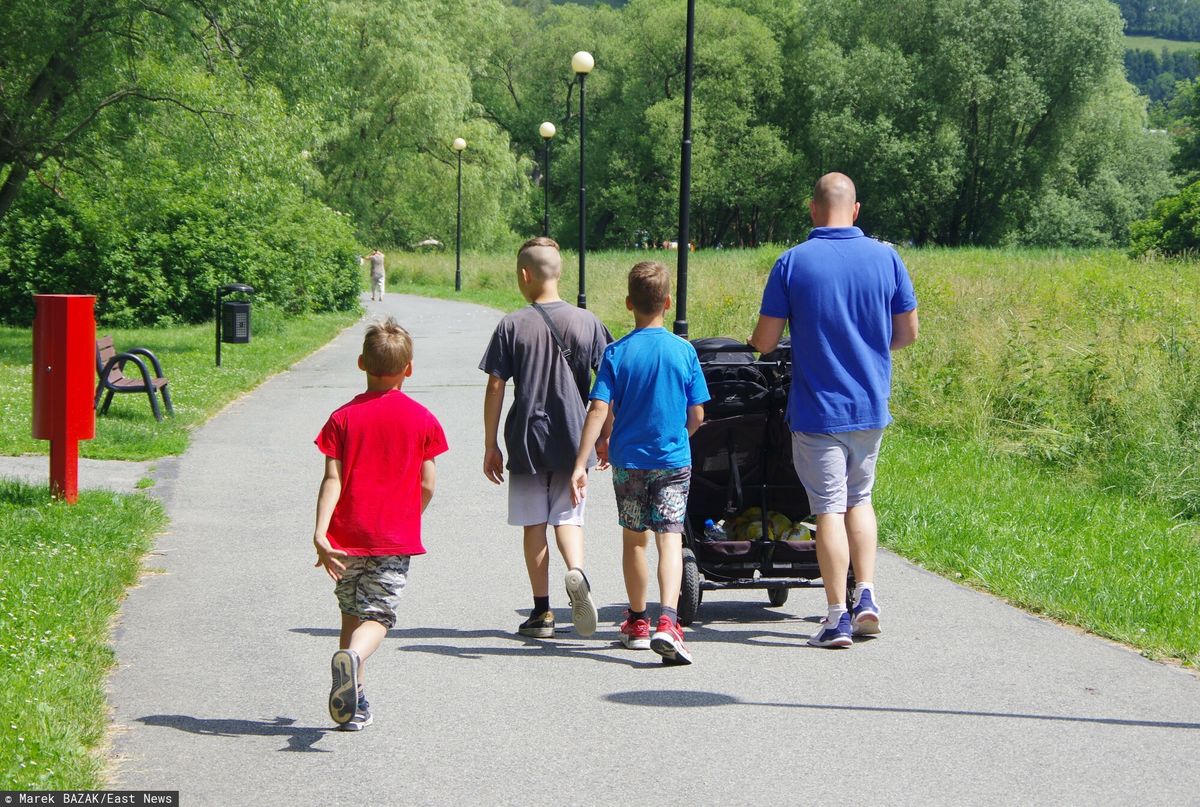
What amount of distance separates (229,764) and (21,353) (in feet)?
62.7

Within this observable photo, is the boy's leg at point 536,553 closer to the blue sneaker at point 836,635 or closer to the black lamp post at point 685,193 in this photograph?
the blue sneaker at point 836,635

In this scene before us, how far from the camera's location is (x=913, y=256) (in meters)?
34.7

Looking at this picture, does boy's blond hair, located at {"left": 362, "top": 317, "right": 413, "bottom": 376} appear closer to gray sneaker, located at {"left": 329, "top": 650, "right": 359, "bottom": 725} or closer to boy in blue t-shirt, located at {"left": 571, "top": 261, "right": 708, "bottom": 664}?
gray sneaker, located at {"left": 329, "top": 650, "right": 359, "bottom": 725}

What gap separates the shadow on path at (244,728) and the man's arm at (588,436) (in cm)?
166

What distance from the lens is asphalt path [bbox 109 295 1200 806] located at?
4312mm

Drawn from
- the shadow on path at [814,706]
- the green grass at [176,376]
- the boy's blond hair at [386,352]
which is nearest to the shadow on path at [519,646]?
the shadow on path at [814,706]

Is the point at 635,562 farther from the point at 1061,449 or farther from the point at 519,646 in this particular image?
the point at 1061,449

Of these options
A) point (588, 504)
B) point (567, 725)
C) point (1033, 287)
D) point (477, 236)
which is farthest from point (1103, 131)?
point (567, 725)

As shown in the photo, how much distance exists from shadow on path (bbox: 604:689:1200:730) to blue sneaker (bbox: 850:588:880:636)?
0.99 metres

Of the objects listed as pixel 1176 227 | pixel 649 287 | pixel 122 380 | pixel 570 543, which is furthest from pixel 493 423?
pixel 1176 227

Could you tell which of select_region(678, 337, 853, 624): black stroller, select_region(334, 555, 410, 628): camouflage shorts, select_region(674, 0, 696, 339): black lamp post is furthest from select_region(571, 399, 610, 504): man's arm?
select_region(674, 0, 696, 339): black lamp post

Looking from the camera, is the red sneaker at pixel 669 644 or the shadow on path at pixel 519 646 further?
the shadow on path at pixel 519 646

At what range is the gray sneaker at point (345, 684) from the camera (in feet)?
15.2

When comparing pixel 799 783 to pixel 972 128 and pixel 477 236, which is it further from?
pixel 972 128
